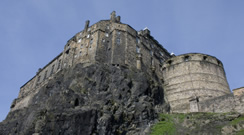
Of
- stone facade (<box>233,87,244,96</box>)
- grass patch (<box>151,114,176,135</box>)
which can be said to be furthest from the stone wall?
grass patch (<box>151,114,176,135</box>)

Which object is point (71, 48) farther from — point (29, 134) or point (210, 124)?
point (210, 124)

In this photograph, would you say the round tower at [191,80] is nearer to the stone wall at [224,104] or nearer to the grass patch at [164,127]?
the stone wall at [224,104]

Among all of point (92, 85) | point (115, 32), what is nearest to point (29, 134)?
point (92, 85)

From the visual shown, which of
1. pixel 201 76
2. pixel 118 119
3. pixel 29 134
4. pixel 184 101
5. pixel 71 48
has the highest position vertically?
pixel 71 48

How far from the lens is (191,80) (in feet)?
116

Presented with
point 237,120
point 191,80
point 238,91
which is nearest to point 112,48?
point 191,80

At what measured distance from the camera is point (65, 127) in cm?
2275

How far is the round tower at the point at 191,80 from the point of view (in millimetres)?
34188

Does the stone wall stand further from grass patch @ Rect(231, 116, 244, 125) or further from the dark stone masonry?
grass patch @ Rect(231, 116, 244, 125)

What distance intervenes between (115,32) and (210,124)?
18.3 meters

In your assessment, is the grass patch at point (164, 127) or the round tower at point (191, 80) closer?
the grass patch at point (164, 127)

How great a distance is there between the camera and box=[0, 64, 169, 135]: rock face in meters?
23.2

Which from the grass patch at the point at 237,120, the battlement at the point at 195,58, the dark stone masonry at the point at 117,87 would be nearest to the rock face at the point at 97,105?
the dark stone masonry at the point at 117,87

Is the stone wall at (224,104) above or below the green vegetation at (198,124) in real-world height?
above
